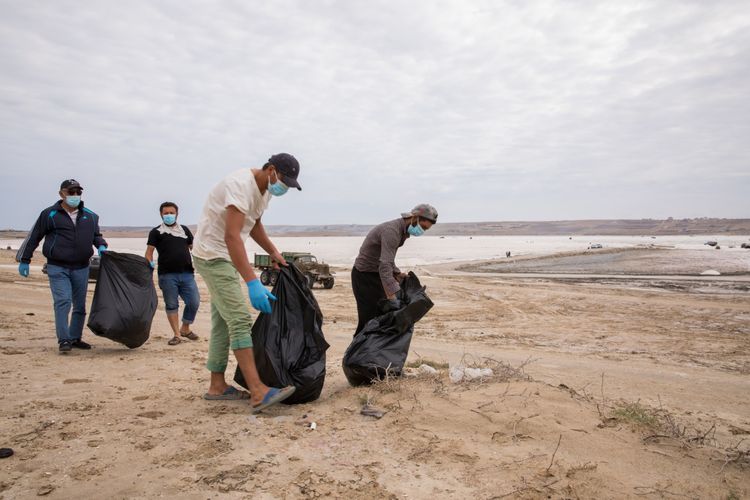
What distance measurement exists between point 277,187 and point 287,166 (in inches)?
6.1

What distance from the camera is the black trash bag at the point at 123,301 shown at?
4.89 meters

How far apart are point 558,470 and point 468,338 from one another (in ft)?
16.8

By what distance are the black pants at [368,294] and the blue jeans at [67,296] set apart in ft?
9.36

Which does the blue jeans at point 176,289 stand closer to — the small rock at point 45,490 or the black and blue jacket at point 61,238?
the black and blue jacket at point 61,238

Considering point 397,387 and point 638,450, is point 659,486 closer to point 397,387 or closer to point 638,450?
point 638,450

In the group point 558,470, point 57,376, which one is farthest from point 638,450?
point 57,376

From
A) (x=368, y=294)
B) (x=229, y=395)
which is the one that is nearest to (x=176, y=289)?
(x=229, y=395)

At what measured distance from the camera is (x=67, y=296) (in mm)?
4863

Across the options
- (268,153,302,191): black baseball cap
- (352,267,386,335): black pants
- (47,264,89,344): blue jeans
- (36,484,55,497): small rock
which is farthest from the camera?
(47,264,89,344): blue jeans

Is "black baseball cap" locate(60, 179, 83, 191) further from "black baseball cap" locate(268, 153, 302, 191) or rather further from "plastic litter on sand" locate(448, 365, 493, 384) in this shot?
"plastic litter on sand" locate(448, 365, 493, 384)

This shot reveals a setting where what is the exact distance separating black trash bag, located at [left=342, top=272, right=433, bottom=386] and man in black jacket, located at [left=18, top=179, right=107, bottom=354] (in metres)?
3.15

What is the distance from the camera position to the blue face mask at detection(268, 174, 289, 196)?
3197 mm

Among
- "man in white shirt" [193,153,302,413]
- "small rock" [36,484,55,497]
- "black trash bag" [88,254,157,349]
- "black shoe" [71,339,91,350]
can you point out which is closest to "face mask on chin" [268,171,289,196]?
"man in white shirt" [193,153,302,413]

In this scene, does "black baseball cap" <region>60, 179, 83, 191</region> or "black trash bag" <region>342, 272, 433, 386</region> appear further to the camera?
"black baseball cap" <region>60, 179, 83, 191</region>
